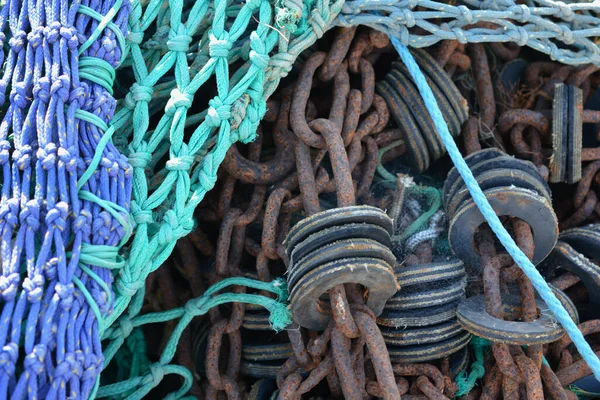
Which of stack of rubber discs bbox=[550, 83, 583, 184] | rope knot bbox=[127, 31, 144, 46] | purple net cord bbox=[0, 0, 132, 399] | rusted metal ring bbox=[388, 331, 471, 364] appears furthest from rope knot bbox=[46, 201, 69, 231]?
stack of rubber discs bbox=[550, 83, 583, 184]

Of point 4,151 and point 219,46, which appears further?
point 219,46

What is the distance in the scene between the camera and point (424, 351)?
1.64 m

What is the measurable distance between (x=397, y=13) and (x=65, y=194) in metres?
0.92

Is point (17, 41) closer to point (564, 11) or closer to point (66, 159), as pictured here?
point (66, 159)

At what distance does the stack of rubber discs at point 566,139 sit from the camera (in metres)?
1.92

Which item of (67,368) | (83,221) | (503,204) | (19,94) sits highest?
(19,94)

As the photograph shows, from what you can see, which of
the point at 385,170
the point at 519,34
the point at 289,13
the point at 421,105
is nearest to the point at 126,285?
the point at 289,13

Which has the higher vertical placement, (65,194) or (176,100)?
(176,100)

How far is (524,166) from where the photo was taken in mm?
1735

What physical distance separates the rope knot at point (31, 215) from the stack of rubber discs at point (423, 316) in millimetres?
828

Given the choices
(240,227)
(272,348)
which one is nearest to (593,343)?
(272,348)

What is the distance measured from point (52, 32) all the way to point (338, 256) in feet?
2.51

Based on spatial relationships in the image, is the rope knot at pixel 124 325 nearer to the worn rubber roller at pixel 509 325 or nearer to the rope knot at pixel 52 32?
the rope knot at pixel 52 32

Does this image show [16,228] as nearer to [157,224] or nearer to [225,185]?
[157,224]
